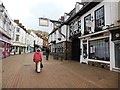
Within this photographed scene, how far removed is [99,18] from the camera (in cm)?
1458

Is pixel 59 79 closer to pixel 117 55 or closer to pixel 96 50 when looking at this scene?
pixel 117 55

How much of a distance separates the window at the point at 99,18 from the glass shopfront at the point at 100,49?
1.37 m

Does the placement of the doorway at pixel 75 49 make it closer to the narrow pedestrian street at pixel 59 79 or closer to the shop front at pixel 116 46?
the shop front at pixel 116 46

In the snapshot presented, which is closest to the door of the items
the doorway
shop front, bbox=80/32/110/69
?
shop front, bbox=80/32/110/69

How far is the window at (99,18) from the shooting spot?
46.1 ft

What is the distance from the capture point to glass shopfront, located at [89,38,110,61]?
13281 mm

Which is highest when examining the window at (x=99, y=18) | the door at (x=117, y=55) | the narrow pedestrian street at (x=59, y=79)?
the window at (x=99, y=18)

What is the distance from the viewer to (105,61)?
13.4m

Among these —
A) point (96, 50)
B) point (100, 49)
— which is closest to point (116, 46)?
point (100, 49)

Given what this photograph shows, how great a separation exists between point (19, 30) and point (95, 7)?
33764 mm

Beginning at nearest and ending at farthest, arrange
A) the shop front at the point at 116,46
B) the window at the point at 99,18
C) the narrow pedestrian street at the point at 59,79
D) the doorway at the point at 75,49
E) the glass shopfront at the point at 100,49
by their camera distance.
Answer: the narrow pedestrian street at the point at 59,79
the shop front at the point at 116,46
the glass shopfront at the point at 100,49
the window at the point at 99,18
the doorway at the point at 75,49

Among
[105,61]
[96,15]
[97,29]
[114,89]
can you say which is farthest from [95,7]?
[114,89]

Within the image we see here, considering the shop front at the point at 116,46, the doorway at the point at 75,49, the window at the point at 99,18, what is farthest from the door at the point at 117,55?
the doorway at the point at 75,49

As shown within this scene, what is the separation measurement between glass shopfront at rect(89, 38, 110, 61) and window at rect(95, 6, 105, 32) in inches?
53.9
